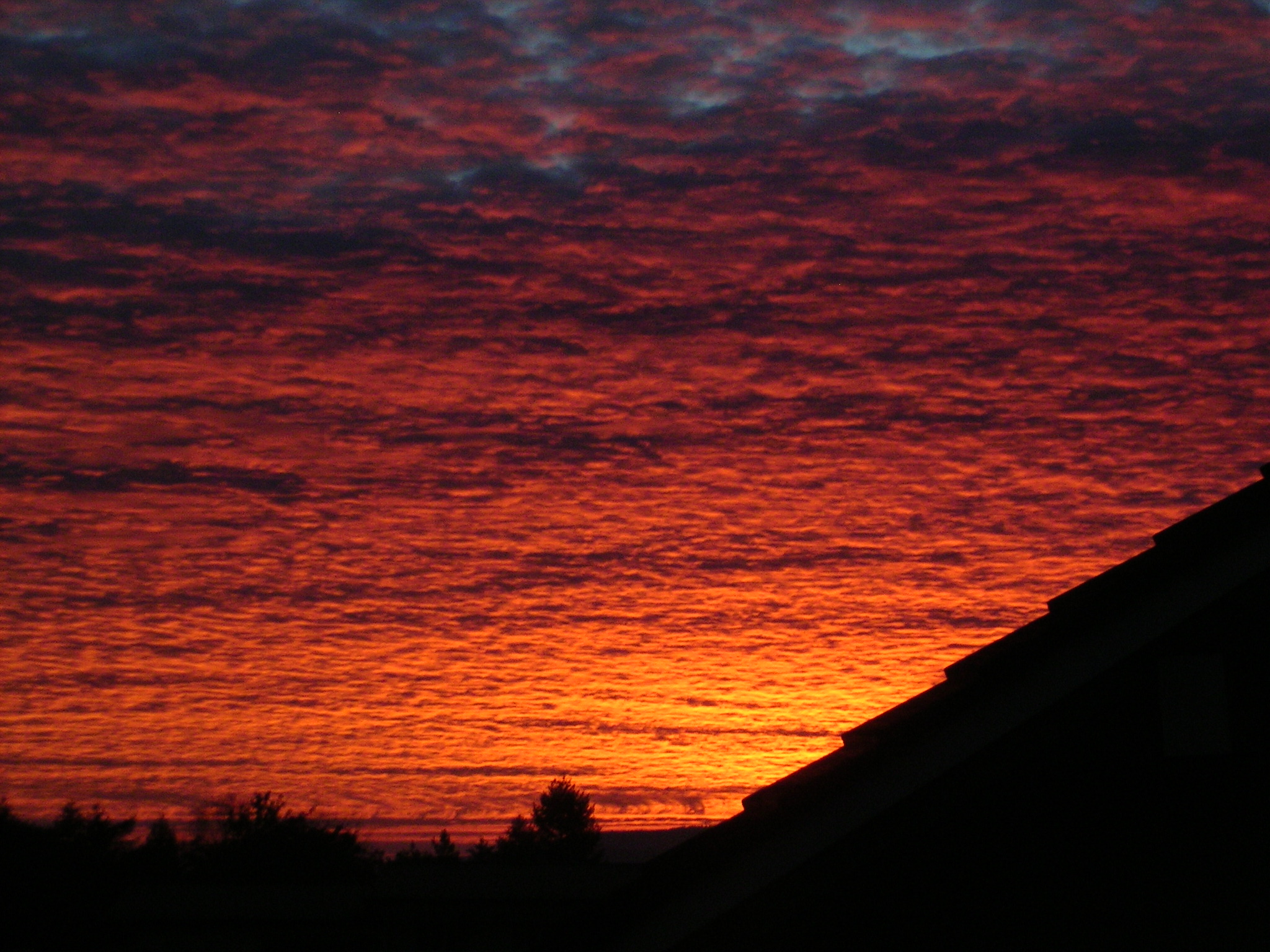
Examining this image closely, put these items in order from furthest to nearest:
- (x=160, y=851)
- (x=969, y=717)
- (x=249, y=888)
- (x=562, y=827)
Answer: (x=562, y=827) < (x=160, y=851) < (x=249, y=888) < (x=969, y=717)

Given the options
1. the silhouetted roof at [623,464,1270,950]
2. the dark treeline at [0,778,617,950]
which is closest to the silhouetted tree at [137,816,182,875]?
the dark treeline at [0,778,617,950]

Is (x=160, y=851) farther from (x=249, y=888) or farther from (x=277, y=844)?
(x=249, y=888)

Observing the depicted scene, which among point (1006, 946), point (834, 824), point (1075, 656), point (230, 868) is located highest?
point (230, 868)

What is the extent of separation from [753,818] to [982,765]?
2.82 ft

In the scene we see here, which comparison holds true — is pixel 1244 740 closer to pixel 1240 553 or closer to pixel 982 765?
pixel 1240 553

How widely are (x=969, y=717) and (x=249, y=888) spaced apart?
70070 millimetres

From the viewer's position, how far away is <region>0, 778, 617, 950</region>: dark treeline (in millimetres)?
56969

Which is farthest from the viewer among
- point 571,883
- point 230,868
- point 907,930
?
point 230,868

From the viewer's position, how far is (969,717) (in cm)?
439

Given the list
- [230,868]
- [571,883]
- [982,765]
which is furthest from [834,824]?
[230,868]

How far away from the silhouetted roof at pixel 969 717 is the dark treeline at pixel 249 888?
30.1ft

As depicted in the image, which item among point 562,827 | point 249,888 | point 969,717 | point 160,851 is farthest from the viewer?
point 562,827

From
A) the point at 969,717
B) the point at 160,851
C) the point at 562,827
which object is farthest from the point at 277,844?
the point at 969,717

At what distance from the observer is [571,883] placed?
187 ft
